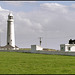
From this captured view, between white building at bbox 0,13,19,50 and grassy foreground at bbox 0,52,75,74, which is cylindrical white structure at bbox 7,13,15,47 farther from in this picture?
grassy foreground at bbox 0,52,75,74

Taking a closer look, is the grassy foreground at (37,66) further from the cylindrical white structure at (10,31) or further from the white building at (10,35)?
the cylindrical white structure at (10,31)

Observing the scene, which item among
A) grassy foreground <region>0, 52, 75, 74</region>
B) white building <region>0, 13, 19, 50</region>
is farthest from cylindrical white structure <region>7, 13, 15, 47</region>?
grassy foreground <region>0, 52, 75, 74</region>

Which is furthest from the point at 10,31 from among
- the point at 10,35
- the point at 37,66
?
the point at 37,66

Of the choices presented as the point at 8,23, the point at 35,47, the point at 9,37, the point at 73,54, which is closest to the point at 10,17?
the point at 8,23

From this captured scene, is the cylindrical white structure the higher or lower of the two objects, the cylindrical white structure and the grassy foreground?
the higher

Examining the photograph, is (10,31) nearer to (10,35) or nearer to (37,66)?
(10,35)

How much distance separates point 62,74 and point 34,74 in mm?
1922

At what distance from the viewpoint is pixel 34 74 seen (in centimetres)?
1648

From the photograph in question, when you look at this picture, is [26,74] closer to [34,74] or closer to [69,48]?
[34,74]

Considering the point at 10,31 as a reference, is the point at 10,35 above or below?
below

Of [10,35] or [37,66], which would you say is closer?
[37,66]

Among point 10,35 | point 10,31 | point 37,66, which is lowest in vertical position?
point 37,66

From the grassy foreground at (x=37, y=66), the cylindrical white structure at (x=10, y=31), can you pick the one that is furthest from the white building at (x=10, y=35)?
the grassy foreground at (x=37, y=66)

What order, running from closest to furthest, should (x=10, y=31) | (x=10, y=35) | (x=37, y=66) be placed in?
(x=37, y=66) → (x=10, y=35) → (x=10, y=31)
